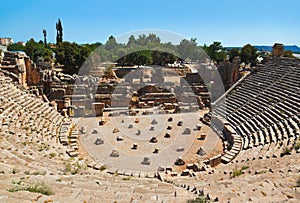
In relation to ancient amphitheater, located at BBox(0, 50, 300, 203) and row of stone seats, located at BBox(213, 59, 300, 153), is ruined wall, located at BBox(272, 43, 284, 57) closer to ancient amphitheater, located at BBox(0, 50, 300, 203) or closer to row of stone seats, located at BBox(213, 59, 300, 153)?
ancient amphitheater, located at BBox(0, 50, 300, 203)

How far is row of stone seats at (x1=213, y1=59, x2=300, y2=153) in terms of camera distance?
12.3 meters

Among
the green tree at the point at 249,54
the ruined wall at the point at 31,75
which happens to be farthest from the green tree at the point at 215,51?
the ruined wall at the point at 31,75

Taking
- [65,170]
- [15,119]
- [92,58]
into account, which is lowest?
[65,170]

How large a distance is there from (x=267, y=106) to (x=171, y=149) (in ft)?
22.1

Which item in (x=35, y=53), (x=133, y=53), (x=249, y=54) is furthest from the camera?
(x=35, y=53)

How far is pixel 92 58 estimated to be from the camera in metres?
42.8

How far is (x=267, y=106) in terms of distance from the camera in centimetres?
1548

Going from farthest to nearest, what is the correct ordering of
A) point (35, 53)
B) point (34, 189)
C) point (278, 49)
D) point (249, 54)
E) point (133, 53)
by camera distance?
1. point (35, 53)
2. point (133, 53)
3. point (249, 54)
4. point (278, 49)
5. point (34, 189)

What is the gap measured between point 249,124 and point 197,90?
1143 centimetres

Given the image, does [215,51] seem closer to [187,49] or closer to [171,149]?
[187,49]

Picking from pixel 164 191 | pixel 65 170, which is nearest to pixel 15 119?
pixel 65 170

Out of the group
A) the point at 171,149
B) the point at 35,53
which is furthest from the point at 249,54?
the point at 35,53

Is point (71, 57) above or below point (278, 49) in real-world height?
above

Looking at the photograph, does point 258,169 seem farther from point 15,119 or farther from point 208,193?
point 15,119
